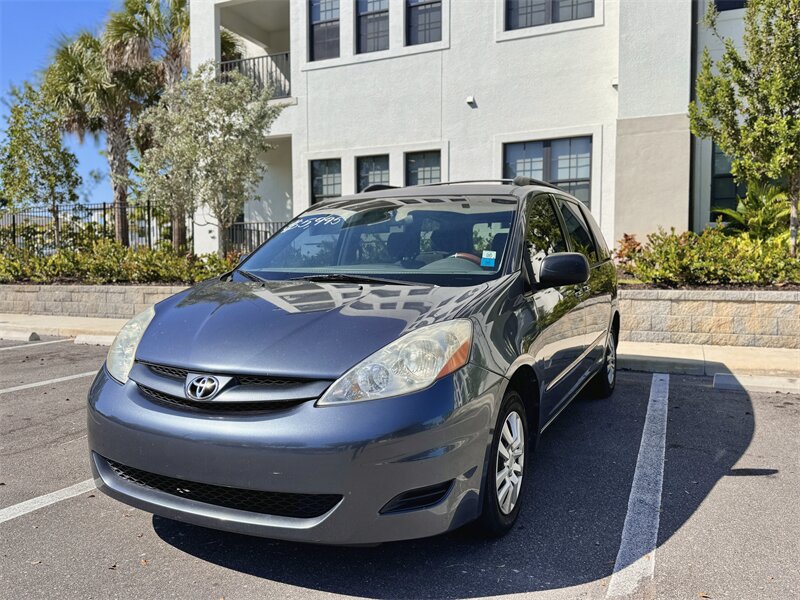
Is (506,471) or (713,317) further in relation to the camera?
(713,317)

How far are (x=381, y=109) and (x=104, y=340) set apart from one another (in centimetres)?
782

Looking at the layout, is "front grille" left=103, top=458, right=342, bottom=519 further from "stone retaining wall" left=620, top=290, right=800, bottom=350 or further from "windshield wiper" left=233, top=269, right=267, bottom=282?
"stone retaining wall" left=620, top=290, right=800, bottom=350

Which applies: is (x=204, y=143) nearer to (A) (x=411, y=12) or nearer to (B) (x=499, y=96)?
(A) (x=411, y=12)

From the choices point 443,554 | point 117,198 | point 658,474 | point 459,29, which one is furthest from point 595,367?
point 117,198

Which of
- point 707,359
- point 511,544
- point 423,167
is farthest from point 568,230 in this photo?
point 423,167

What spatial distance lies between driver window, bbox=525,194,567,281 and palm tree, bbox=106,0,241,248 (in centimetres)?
1447

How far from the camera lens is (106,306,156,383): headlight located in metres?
2.95

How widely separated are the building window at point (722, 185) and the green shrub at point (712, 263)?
3586mm

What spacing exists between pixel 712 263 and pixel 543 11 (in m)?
7.02

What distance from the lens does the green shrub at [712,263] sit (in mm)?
8297

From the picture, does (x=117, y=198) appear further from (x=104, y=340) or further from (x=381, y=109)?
(x=104, y=340)

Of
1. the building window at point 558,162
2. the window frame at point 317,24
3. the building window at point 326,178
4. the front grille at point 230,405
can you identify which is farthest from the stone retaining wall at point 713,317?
the window frame at point 317,24

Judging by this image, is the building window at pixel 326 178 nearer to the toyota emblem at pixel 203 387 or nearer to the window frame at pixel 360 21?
the window frame at pixel 360 21

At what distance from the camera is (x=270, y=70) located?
1680 centimetres
